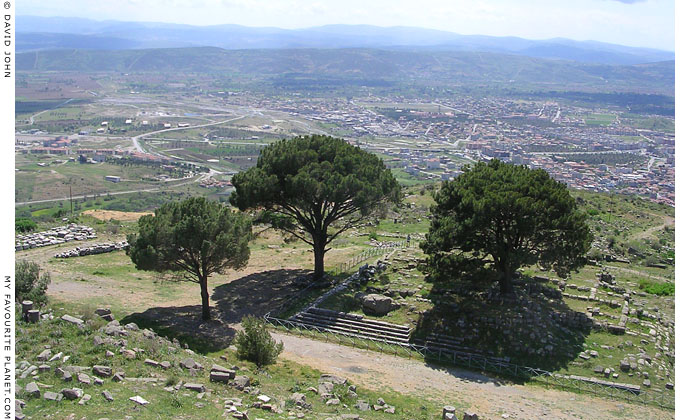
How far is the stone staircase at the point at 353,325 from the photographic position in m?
27.2

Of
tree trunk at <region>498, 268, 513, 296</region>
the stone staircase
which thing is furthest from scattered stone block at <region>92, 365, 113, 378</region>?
tree trunk at <region>498, 268, 513, 296</region>

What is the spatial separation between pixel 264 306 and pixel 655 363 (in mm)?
18082

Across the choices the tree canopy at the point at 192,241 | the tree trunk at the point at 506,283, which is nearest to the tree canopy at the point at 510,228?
the tree trunk at the point at 506,283

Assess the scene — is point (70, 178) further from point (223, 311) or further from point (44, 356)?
point (44, 356)

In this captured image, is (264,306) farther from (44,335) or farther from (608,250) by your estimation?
(608,250)

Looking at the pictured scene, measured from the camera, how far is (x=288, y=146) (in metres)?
33.3

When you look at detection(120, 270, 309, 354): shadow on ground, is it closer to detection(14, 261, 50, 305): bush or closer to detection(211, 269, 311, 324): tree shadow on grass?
detection(211, 269, 311, 324): tree shadow on grass

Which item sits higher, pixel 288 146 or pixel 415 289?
Result: pixel 288 146

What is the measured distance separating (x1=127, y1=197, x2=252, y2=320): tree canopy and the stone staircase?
4.19m

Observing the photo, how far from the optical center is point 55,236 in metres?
Answer: 42.7

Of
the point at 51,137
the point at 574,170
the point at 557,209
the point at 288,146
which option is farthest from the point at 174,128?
the point at 557,209

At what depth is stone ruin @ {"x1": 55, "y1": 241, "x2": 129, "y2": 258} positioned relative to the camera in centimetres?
3841

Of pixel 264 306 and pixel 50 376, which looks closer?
pixel 50 376

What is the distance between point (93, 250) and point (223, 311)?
1447 centimetres
